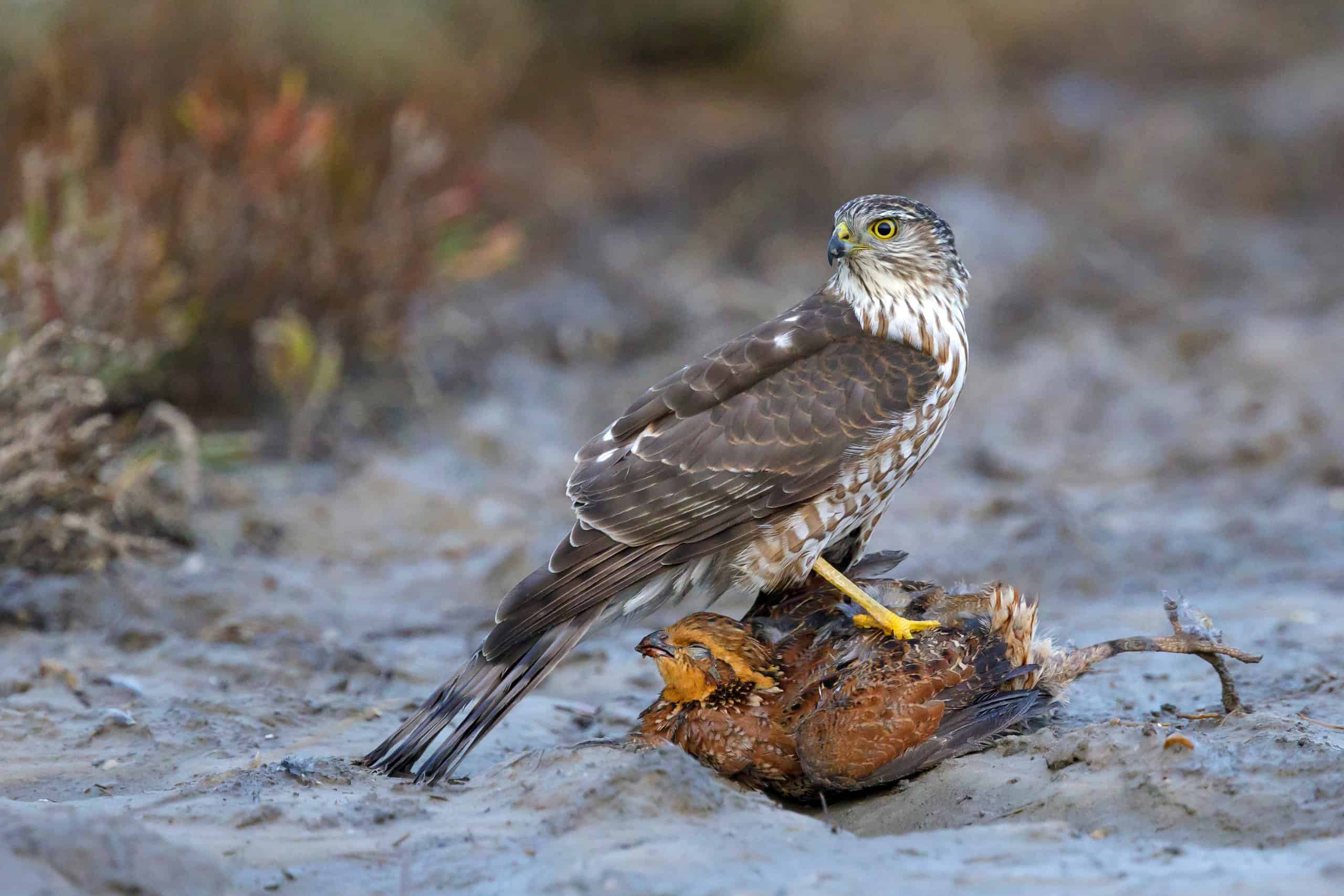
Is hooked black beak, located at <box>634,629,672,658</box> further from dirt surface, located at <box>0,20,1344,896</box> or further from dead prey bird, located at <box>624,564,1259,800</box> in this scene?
dirt surface, located at <box>0,20,1344,896</box>

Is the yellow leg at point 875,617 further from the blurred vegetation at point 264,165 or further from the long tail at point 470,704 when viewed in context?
the blurred vegetation at point 264,165

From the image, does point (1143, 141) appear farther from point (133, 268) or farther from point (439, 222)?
point (133, 268)

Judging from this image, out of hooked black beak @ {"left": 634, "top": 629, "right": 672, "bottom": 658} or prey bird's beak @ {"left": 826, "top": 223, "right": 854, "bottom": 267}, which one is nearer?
hooked black beak @ {"left": 634, "top": 629, "right": 672, "bottom": 658}

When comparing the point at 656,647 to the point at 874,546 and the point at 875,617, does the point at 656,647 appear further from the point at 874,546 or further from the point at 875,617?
the point at 874,546

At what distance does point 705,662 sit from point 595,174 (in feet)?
26.6

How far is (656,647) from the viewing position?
147 inches

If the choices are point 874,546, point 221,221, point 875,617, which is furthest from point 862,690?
point 221,221

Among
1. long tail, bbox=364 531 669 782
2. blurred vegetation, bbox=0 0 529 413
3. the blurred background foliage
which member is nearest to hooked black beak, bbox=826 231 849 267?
long tail, bbox=364 531 669 782

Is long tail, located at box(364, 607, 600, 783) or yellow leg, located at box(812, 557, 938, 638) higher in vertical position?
yellow leg, located at box(812, 557, 938, 638)

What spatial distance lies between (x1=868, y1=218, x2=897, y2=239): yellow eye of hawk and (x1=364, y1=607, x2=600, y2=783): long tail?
1.54m

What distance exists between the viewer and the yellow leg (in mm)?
3811

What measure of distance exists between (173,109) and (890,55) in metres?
7.54

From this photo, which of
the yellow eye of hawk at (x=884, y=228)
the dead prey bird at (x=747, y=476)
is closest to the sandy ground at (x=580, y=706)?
the dead prey bird at (x=747, y=476)

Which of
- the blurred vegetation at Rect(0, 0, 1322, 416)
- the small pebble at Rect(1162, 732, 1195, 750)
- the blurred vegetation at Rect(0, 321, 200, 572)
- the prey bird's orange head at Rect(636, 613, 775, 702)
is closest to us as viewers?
the small pebble at Rect(1162, 732, 1195, 750)
